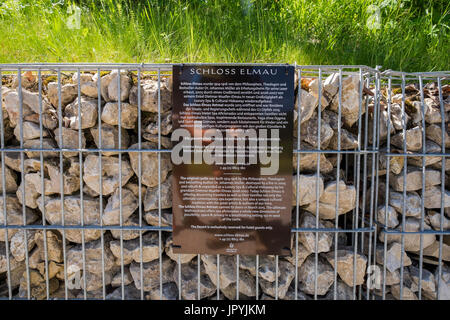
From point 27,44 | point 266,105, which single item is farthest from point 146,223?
point 27,44

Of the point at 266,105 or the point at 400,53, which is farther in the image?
the point at 400,53

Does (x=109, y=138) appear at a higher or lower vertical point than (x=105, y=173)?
higher

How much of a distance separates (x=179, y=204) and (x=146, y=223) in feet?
1.22

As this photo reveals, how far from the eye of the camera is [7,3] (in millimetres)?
4309

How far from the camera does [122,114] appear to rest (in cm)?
263

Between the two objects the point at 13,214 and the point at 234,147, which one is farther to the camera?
the point at 13,214

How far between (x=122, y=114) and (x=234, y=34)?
188 centimetres

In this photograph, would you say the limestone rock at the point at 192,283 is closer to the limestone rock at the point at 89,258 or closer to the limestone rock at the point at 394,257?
the limestone rock at the point at 89,258

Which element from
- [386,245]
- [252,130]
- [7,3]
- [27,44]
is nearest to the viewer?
[252,130]

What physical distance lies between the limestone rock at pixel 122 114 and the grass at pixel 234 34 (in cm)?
97

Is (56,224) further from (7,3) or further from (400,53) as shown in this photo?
(400,53)

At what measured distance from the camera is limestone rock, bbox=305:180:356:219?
103 inches

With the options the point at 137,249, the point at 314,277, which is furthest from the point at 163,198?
the point at 314,277

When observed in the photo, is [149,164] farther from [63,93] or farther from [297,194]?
[297,194]
